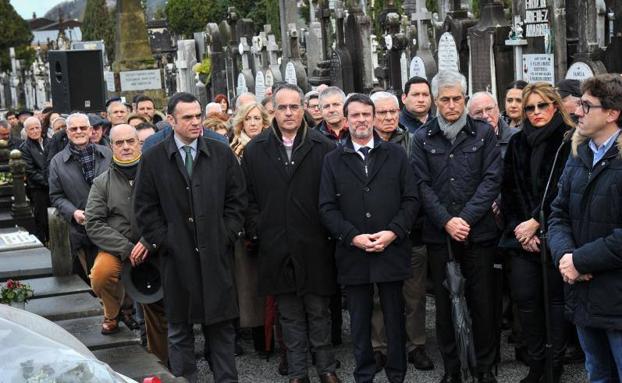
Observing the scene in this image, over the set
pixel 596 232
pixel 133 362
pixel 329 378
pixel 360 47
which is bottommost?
pixel 329 378

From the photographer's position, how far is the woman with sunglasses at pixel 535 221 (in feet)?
22.5

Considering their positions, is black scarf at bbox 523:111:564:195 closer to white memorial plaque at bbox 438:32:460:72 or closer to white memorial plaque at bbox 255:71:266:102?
white memorial plaque at bbox 438:32:460:72

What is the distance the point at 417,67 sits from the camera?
49.1ft

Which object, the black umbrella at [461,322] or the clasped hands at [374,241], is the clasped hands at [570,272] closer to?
the black umbrella at [461,322]

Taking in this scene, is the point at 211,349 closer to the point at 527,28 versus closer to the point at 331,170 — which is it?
the point at 331,170

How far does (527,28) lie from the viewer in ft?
41.1

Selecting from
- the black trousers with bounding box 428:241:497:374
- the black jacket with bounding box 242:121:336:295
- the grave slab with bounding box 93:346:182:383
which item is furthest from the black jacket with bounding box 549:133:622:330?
the grave slab with bounding box 93:346:182:383

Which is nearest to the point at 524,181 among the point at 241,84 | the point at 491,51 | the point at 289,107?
the point at 289,107

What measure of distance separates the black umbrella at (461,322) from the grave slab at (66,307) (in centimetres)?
298

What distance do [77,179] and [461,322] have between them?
13.1 ft

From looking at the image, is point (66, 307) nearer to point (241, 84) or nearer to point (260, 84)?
point (260, 84)

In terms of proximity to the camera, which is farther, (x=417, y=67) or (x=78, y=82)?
(x=417, y=67)

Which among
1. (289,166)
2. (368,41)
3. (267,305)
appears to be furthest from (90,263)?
(368,41)

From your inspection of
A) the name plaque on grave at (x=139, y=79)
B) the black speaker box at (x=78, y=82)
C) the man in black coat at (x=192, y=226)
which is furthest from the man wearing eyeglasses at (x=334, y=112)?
the name plaque on grave at (x=139, y=79)
